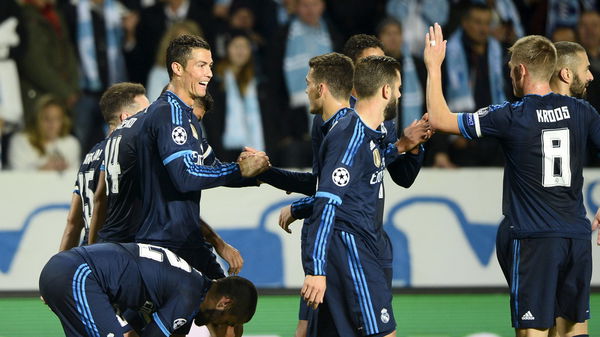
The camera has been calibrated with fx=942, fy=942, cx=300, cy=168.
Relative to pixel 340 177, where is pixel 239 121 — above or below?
above

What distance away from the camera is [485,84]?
34.1 ft

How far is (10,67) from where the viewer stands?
1002 centimetres

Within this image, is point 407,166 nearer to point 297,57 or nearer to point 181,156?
point 181,156

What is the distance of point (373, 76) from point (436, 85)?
0.39 m

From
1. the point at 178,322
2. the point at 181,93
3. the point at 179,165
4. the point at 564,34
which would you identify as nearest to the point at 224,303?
the point at 178,322

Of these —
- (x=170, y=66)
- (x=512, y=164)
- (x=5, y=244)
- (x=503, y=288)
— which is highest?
(x=170, y=66)

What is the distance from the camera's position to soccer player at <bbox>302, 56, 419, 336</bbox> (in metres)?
4.73

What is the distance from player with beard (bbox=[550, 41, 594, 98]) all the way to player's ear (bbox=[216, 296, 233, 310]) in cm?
234

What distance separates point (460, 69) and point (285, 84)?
1.95 metres

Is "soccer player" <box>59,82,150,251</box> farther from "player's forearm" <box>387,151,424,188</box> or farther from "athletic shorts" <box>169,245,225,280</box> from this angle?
"player's forearm" <box>387,151,424,188</box>

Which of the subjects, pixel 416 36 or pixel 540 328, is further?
pixel 416 36

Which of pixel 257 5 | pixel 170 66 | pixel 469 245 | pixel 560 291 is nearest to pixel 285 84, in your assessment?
pixel 257 5

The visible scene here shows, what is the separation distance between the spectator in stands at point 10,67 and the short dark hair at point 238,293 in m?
5.61

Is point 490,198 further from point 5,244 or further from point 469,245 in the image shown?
point 5,244
